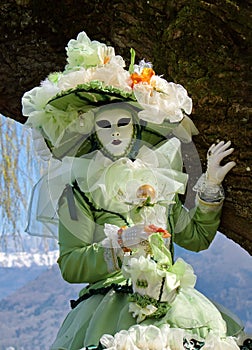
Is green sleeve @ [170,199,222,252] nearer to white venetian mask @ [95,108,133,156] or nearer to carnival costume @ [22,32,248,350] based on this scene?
carnival costume @ [22,32,248,350]

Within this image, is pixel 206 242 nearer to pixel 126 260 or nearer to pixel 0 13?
pixel 126 260

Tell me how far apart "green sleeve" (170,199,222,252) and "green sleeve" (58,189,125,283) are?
0.20m

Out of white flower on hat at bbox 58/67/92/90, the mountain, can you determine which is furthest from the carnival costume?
the mountain

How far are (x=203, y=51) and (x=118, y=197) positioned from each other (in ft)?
1.38

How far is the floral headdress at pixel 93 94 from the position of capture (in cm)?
179

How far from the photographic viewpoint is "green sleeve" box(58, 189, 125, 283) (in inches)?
66.9

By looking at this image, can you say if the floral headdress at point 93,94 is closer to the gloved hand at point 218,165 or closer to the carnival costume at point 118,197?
the carnival costume at point 118,197

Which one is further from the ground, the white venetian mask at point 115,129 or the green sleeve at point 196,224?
the white venetian mask at point 115,129

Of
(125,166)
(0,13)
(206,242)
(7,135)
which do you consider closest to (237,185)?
(206,242)

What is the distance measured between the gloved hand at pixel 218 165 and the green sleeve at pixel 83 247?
0.26 metres

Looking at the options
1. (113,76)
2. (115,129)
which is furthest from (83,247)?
(113,76)

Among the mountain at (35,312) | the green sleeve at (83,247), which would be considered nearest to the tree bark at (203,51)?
the green sleeve at (83,247)

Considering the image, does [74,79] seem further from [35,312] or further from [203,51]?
[35,312]

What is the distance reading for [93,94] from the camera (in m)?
1.79
